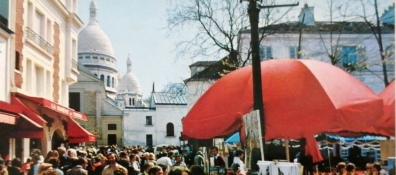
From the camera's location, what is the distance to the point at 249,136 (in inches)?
191

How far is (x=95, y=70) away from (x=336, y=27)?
1325 inches

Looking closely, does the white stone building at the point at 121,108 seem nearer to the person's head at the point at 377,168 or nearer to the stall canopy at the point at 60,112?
the stall canopy at the point at 60,112

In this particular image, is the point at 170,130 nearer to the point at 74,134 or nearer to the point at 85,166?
the point at 74,134

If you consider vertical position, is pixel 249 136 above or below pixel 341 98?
below

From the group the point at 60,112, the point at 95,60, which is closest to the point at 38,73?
the point at 60,112

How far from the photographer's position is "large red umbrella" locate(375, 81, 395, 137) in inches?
188

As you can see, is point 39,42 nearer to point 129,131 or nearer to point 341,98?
point 341,98

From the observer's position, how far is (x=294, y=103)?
4840 millimetres

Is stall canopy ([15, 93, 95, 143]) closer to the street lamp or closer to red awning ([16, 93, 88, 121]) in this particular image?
red awning ([16, 93, 88, 121])

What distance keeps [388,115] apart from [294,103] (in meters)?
0.93

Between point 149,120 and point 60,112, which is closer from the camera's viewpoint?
point 60,112

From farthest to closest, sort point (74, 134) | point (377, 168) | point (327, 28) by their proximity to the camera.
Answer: point (327, 28)
point (74, 134)
point (377, 168)

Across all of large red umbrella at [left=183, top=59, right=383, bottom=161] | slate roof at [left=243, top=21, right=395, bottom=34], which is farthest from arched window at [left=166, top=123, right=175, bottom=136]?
large red umbrella at [left=183, top=59, right=383, bottom=161]

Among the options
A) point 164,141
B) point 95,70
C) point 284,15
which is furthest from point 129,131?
point 284,15
